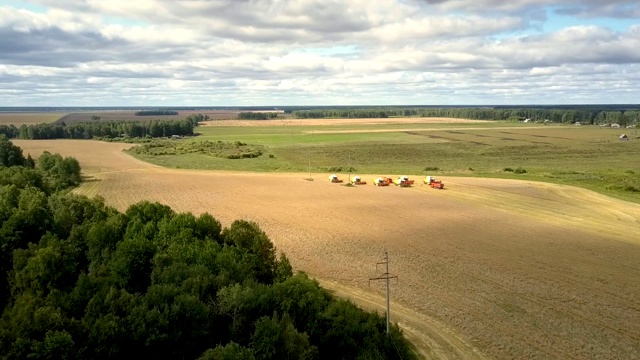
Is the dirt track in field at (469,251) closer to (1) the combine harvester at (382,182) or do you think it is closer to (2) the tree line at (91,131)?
(1) the combine harvester at (382,182)

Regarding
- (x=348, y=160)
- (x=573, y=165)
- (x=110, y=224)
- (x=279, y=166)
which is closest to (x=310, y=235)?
(x=110, y=224)

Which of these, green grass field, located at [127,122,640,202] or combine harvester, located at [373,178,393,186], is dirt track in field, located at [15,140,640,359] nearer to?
combine harvester, located at [373,178,393,186]

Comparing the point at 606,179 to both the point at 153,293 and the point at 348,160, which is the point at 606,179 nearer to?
the point at 348,160

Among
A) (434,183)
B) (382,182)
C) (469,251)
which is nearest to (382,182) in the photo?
(382,182)

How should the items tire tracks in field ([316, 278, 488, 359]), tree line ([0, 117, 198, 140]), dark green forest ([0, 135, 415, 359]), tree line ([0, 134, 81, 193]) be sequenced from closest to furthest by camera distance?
dark green forest ([0, 135, 415, 359]), tire tracks in field ([316, 278, 488, 359]), tree line ([0, 134, 81, 193]), tree line ([0, 117, 198, 140])

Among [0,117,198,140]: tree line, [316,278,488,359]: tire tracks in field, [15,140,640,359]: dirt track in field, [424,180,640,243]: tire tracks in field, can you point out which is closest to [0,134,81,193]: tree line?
[15,140,640,359]: dirt track in field

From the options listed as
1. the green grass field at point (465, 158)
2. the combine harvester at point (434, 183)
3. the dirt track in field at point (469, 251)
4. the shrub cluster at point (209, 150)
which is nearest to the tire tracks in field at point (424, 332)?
the dirt track in field at point (469, 251)
